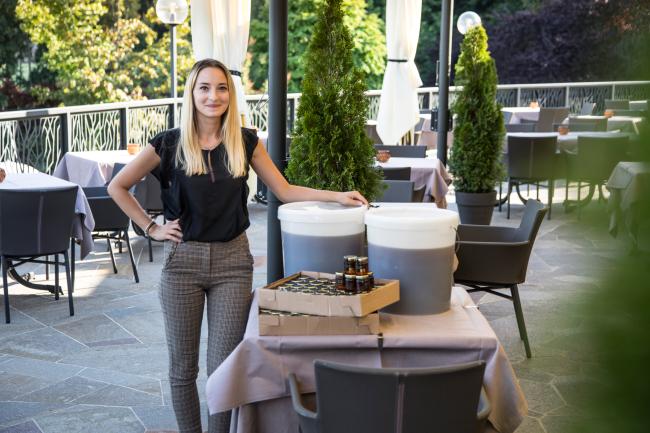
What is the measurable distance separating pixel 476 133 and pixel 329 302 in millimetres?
Result: 6138

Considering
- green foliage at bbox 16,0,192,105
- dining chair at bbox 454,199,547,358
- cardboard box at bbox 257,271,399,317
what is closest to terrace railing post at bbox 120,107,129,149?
dining chair at bbox 454,199,547,358

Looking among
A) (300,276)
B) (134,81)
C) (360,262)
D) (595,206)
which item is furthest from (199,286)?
(134,81)

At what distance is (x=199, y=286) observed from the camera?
10.8 feet

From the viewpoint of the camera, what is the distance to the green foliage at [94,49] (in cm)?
2128

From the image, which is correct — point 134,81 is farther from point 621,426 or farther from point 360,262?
point 621,426

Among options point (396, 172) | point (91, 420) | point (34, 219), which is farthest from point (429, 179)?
point (91, 420)

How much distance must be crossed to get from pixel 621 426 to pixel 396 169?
6.59 m

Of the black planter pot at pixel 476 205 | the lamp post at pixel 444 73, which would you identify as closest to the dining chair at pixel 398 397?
the black planter pot at pixel 476 205

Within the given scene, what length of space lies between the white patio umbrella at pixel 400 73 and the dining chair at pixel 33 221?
4.39m

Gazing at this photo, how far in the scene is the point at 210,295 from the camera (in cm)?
329

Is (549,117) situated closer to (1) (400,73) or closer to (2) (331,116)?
(1) (400,73)

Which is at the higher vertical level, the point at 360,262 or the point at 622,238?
the point at 622,238

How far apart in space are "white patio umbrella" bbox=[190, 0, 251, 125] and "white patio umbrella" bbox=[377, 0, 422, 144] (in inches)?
66.7

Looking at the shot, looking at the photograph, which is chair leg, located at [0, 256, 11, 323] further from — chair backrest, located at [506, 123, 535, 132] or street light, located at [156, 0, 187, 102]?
chair backrest, located at [506, 123, 535, 132]
